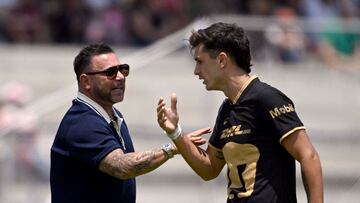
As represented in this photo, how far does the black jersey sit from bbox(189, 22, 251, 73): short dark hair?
17 centimetres

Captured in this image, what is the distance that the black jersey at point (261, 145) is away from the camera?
7109mm

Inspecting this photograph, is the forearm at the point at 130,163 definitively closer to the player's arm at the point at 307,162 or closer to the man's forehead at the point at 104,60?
the man's forehead at the point at 104,60

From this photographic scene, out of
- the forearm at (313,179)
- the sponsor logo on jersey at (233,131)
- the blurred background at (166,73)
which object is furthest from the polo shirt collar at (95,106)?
the blurred background at (166,73)

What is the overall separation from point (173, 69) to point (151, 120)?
90 cm

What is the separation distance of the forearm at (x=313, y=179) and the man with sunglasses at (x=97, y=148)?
79 cm

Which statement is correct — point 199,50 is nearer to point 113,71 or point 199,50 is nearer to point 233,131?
point 233,131

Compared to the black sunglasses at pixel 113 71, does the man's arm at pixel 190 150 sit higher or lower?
lower

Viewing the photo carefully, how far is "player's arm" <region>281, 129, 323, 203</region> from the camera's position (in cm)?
697

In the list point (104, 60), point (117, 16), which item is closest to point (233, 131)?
point (104, 60)

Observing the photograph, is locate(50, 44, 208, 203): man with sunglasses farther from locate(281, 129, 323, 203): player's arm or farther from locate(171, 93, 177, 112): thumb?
locate(281, 129, 323, 203): player's arm

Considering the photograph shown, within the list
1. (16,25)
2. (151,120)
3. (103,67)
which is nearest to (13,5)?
(16,25)

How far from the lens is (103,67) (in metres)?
7.88

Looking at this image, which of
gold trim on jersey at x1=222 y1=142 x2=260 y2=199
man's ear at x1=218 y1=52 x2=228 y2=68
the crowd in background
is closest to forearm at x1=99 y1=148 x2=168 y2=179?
gold trim on jersey at x1=222 y1=142 x2=260 y2=199

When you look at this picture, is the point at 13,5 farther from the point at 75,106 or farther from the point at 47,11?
the point at 75,106
